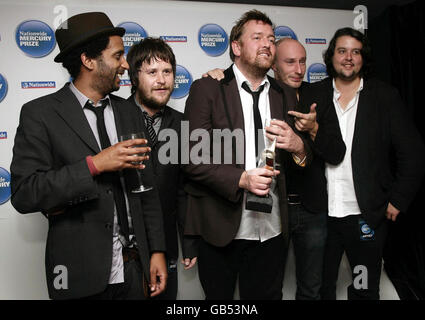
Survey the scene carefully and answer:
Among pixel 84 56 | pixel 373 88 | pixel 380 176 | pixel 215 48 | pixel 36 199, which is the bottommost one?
pixel 380 176

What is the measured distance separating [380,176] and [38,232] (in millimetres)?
2213

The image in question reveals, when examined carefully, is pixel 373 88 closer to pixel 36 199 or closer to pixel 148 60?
pixel 148 60

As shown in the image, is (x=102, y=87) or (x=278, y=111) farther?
(x=278, y=111)

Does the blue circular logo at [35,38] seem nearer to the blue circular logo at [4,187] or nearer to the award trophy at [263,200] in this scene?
the blue circular logo at [4,187]

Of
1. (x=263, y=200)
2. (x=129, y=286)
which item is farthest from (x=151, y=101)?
(x=129, y=286)

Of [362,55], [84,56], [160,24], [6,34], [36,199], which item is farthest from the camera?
[160,24]

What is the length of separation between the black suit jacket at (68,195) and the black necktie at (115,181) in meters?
0.04

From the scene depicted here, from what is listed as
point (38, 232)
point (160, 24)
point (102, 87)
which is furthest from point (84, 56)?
point (38, 232)

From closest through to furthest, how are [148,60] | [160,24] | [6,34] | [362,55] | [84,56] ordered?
[84,56] < [148,60] < [362,55] < [6,34] < [160,24]

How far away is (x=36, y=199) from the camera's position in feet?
3.51

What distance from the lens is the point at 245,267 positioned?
1.65 meters

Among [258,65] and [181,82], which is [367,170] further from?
[181,82]

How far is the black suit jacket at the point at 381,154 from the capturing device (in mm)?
1760

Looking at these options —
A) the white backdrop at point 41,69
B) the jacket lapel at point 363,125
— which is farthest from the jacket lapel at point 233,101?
the white backdrop at point 41,69
